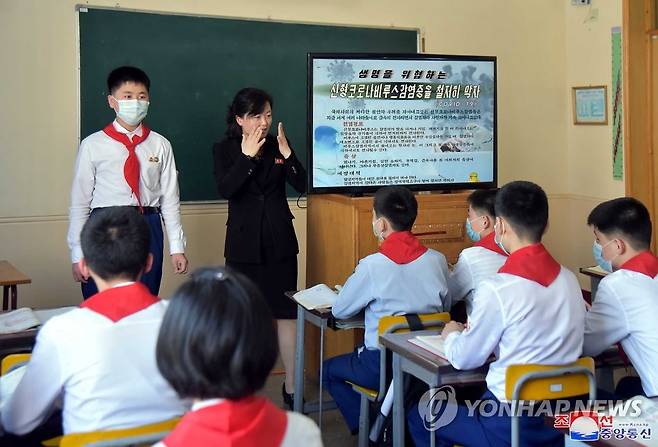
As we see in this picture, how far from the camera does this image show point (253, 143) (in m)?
3.90

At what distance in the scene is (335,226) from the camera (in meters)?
4.17

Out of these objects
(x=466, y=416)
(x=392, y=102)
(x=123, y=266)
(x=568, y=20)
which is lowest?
(x=466, y=416)

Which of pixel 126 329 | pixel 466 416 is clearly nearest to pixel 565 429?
pixel 466 416

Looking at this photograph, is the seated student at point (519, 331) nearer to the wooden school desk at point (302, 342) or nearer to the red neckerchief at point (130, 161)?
the wooden school desk at point (302, 342)

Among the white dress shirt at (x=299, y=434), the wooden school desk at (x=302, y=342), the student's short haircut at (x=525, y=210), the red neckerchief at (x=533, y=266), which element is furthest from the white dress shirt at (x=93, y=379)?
the wooden school desk at (x=302, y=342)

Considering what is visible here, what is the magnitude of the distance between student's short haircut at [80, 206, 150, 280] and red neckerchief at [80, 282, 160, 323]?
0.25 feet

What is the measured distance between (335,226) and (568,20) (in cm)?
321

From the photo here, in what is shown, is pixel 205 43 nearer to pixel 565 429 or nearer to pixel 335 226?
pixel 335 226

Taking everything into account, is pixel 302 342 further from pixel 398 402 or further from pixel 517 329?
pixel 517 329

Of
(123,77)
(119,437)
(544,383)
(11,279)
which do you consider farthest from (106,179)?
(544,383)

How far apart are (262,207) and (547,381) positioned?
79.6 inches

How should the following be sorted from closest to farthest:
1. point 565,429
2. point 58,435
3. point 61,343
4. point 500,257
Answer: point 61,343 < point 565,429 < point 58,435 < point 500,257

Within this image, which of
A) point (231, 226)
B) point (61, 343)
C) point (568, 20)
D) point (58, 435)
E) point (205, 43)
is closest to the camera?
point (61, 343)

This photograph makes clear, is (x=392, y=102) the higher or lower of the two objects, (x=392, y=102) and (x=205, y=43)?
the lower
